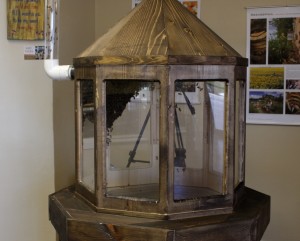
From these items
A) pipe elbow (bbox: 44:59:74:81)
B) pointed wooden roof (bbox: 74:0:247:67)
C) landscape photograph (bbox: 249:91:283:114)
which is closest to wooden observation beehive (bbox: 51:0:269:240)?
pointed wooden roof (bbox: 74:0:247:67)

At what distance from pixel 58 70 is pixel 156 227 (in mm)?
723

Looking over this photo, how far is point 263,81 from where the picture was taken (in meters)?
2.43

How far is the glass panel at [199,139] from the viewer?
1347 millimetres

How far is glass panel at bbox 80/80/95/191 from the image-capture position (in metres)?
1.36

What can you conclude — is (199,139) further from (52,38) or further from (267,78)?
(267,78)

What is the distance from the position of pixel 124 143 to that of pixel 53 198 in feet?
Result: 0.99

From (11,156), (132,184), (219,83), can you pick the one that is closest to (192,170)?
(132,184)

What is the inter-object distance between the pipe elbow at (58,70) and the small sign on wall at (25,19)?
1.69ft

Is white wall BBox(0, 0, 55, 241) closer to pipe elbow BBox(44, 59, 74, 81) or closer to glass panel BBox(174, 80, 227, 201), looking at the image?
pipe elbow BBox(44, 59, 74, 81)

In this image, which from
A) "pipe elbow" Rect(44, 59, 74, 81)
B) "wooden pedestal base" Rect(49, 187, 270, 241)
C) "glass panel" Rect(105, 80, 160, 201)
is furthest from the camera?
"pipe elbow" Rect(44, 59, 74, 81)

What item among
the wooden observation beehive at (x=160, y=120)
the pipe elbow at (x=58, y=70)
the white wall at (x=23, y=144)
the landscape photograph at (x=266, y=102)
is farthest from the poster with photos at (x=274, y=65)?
the pipe elbow at (x=58, y=70)

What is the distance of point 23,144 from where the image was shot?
2104 millimetres

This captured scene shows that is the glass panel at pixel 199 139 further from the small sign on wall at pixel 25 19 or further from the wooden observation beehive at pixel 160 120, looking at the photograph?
the small sign on wall at pixel 25 19

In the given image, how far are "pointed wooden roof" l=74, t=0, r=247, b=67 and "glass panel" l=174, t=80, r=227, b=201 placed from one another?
0.10 meters
